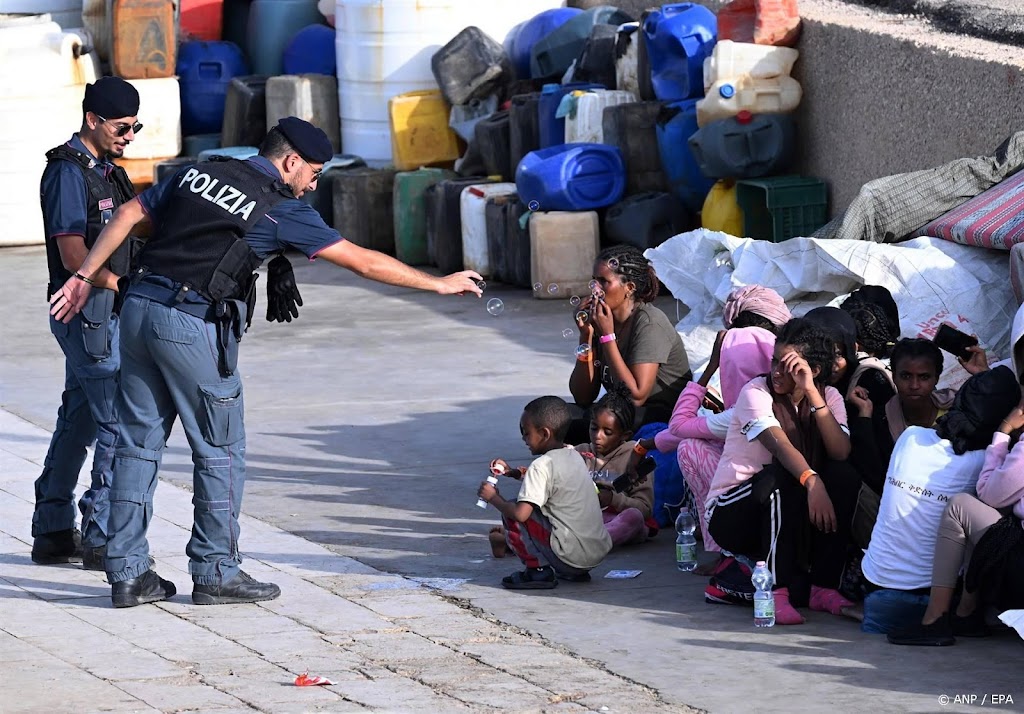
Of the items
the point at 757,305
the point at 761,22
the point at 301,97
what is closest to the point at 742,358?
the point at 757,305

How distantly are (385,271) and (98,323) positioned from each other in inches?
46.6

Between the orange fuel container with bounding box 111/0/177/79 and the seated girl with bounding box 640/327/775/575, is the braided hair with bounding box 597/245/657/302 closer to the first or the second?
the seated girl with bounding box 640/327/775/575

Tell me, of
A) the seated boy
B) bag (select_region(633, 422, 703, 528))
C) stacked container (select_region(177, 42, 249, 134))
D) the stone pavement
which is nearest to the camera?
the stone pavement

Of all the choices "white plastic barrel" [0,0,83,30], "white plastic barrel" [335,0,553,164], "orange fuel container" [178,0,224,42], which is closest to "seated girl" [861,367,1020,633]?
"white plastic barrel" [335,0,553,164]

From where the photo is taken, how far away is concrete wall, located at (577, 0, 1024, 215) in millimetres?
Result: 9555

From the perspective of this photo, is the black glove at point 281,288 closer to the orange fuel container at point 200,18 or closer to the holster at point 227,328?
the holster at point 227,328

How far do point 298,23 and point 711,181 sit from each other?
5.92 metres

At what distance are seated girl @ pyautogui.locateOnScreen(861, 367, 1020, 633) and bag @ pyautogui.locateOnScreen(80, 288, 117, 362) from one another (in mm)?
2697

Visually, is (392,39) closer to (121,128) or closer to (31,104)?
(31,104)

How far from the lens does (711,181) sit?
11.9m

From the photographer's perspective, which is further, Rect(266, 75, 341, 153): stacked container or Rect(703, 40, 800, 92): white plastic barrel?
Rect(266, 75, 341, 153): stacked container

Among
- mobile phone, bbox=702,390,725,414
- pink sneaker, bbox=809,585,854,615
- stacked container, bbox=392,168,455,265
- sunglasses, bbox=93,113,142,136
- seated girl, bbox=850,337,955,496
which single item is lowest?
stacked container, bbox=392,168,455,265

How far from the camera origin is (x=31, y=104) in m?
14.9

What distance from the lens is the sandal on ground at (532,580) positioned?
19.4 ft
